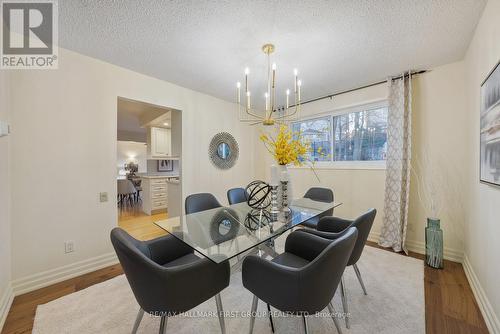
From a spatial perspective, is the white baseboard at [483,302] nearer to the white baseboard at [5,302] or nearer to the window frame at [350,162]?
the window frame at [350,162]

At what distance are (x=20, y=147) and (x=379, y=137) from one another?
442cm

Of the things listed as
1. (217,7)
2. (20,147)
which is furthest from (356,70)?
(20,147)

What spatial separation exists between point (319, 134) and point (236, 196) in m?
2.14

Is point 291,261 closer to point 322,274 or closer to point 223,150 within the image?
point 322,274

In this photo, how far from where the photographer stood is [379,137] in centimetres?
310

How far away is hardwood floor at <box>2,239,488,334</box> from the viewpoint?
143 centimetres

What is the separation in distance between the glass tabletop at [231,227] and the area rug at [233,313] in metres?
0.60

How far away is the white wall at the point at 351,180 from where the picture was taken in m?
3.00

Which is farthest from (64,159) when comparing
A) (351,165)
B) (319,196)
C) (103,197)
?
(351,165)

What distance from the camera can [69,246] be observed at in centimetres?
212

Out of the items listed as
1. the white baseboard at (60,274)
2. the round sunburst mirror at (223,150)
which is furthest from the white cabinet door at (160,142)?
the white baseboard at (60,274)

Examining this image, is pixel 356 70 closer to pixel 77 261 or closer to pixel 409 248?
pixel 409 248

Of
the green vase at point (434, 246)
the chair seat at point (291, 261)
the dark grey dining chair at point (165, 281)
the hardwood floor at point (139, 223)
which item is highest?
the dark grey dining chair at point (165, 281)

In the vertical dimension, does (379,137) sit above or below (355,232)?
above
